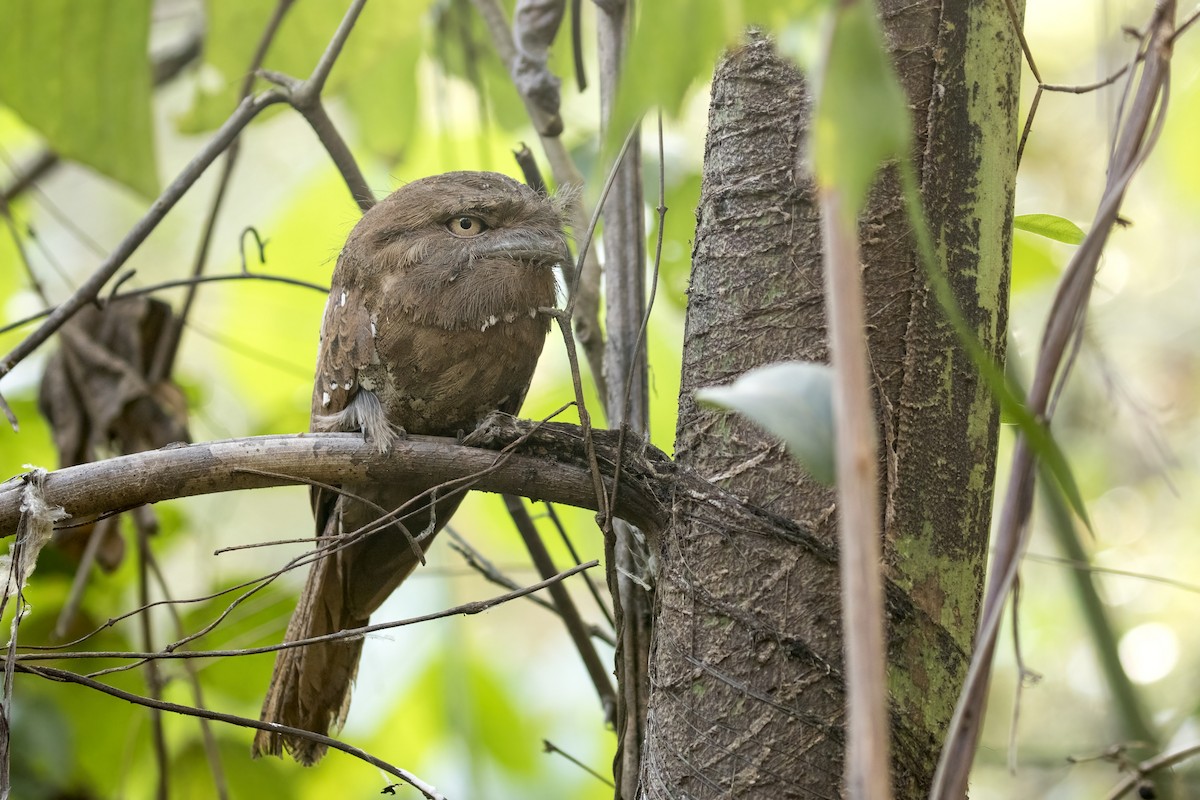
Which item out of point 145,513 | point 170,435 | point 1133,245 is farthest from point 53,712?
point 1133,245

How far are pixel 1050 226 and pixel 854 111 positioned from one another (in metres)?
0.91

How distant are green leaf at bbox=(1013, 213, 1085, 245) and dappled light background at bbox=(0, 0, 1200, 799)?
37cm

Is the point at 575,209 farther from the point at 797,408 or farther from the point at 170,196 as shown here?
the point at 797,408

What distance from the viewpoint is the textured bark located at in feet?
3.62

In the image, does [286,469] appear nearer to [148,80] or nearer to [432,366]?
[432,366]

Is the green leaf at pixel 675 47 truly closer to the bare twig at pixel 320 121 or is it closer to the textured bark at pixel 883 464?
the textured bark at pixel 883 464

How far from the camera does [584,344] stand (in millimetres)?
1826

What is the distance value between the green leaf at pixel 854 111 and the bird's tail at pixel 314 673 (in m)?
1.43

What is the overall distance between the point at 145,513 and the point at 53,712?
0.58 meters

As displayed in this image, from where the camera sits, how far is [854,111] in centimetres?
47

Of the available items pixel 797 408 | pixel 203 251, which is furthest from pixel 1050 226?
pixel 203 251

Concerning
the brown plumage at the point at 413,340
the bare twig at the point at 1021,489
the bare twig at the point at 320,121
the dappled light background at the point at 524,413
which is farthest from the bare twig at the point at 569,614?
the bare twig at the point at 1021,489

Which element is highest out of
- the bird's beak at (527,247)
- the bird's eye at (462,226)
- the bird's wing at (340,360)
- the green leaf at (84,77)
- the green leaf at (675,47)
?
the green leaf at (84,77)

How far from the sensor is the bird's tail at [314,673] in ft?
5.60
